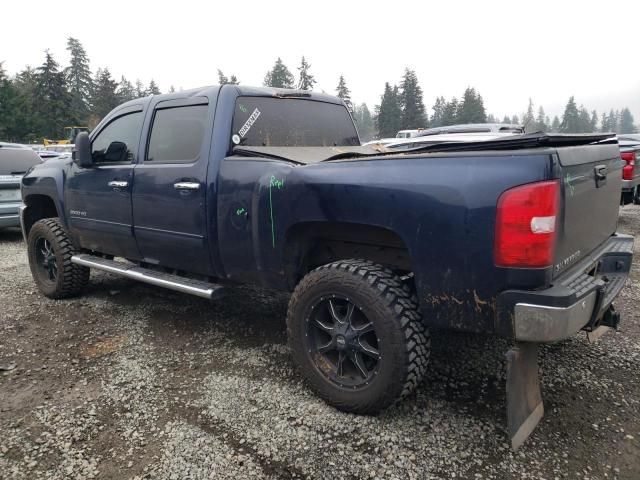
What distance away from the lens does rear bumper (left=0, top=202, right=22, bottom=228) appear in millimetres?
7965

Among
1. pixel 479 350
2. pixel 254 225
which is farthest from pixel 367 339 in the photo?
pixel 479 350

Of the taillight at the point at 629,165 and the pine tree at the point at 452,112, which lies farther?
the pine tree at the point at 452,112

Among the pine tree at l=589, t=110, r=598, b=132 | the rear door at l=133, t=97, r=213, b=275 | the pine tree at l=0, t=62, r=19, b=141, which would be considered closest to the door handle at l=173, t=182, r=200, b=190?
the rear door at l=133, t=97, r=213, b=275

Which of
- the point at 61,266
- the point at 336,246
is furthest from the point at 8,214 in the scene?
the point at 336,246

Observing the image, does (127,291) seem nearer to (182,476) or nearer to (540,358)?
(182,476)

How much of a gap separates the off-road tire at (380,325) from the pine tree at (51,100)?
5178 centimetres

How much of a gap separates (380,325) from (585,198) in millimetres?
1283

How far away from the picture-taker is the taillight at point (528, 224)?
6.96ft

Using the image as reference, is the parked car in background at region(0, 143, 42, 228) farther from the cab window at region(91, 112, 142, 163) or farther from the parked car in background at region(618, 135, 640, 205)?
the parked car in background at region(618, 135, 640, 205)

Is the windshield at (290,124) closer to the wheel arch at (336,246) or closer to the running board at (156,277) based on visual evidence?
the wheel arch at (336,246)

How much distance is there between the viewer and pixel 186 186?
3.48 m

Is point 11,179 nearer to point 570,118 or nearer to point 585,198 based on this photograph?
point 585,198

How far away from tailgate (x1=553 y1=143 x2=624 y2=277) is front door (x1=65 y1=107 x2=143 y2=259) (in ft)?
10.7

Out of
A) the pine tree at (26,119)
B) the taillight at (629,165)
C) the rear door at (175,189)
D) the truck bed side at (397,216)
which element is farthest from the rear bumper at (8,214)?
the pine tree at (26,119)
